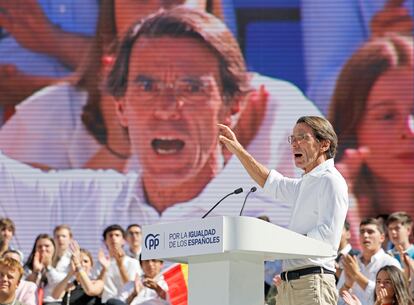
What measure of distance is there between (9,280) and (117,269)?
64.6 inches

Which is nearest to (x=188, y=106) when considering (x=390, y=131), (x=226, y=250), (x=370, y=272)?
(x=390, y=131)

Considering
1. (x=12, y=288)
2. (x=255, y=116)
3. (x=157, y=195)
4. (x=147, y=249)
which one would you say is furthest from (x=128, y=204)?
(x=147, y=249)

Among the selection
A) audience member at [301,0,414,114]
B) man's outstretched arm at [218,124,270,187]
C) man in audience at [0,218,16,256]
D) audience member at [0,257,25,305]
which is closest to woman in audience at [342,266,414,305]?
man's outstretched arm at [218,124,270,187]

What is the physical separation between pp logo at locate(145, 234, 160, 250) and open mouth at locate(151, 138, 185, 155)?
6.20 m

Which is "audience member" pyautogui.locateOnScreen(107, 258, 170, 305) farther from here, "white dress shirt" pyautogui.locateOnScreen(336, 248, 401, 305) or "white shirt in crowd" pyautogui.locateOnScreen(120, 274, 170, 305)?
"white dress shirt" pyautogui.locateOnScreen(336, 248, 401, 305)

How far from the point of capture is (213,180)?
32.9ft

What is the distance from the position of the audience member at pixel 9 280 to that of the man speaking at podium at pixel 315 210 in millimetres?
2881

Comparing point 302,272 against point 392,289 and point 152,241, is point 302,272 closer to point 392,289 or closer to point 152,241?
point 152,241

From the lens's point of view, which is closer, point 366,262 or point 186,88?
point 366,262

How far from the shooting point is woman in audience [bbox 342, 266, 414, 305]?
5749mm

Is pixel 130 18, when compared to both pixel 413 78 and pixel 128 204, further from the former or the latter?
pixel 413 78

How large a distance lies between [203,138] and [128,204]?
1.03m

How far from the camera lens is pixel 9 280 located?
6.56 metres

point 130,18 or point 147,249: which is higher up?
point 130,18
